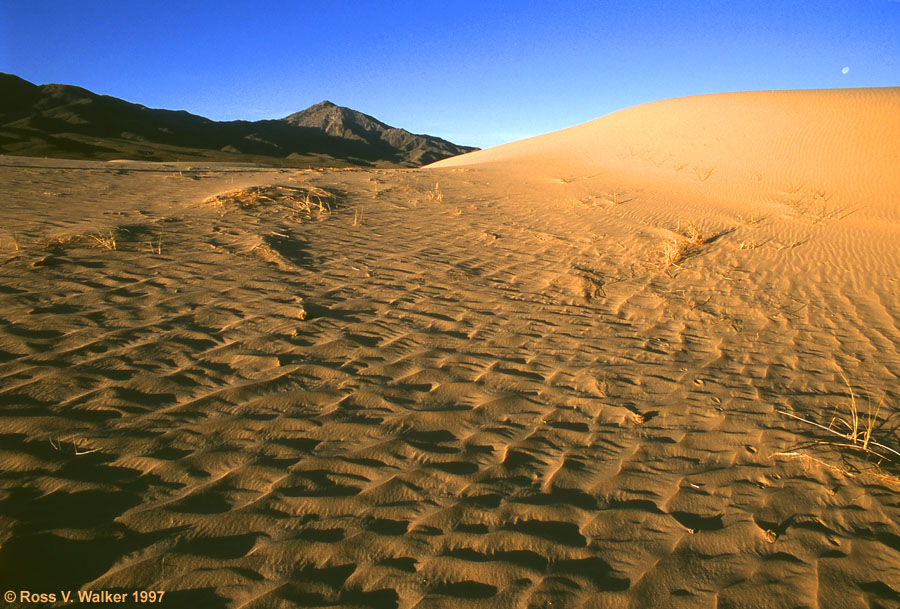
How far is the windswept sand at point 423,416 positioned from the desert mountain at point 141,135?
31.5 metres

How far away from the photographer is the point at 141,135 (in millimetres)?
46844

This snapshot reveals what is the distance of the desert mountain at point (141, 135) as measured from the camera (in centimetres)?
3231

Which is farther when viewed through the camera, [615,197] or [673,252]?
[615,197]

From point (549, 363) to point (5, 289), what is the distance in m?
3.34

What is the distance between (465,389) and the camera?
8.34ft

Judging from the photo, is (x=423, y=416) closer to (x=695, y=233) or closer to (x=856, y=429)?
(x=856, y=429)

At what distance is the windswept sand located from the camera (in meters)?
1.54

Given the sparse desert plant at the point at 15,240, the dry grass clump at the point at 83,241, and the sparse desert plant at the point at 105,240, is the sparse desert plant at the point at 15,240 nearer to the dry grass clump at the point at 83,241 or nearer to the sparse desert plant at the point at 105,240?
the dry grass clump at the point at 83,241

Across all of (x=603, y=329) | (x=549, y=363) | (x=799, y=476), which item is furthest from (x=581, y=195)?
(x=799, y=476)

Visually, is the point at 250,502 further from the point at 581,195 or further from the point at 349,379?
the point at 581,195

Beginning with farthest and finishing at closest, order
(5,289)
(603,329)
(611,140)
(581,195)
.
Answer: (611,140)
(581,195)
(603,329)
(5,289)

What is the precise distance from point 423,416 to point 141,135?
2232 inches

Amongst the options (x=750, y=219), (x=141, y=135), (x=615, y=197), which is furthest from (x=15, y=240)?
(x=141, y=135)

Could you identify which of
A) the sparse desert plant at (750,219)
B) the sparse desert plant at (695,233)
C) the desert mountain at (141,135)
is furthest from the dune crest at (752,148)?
the desert mountain at (141,135)
